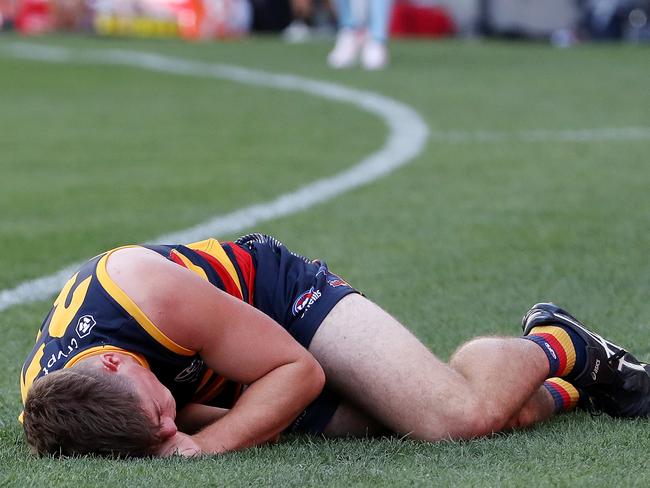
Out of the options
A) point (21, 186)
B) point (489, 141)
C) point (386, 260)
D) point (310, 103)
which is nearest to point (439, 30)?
point (310, 103)

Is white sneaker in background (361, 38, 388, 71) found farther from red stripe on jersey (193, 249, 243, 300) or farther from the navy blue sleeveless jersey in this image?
red stripe on jersey (193, 249, 243, 300)

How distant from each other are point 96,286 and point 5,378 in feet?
2.78

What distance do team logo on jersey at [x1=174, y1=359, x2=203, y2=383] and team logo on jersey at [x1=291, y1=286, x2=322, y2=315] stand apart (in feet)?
1.07

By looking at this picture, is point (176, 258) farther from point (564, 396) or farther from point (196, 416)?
point (564, 396)

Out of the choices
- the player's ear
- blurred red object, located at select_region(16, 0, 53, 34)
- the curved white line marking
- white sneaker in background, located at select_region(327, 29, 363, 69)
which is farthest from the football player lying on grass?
blurred red object, located at select_region(16, 0, 53, 34)

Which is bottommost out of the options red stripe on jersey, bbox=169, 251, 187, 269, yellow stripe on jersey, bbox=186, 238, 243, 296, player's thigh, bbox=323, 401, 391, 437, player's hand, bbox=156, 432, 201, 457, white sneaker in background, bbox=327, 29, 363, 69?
white sneaker in background, bbox=327, 29, 363, 69

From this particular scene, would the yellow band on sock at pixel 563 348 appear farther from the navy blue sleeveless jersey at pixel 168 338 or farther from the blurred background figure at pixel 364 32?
the blurred background figure at pixel 364 32

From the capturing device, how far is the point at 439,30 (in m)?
21.2

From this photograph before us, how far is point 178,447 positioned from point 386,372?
588mm

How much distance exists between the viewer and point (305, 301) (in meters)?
3.57

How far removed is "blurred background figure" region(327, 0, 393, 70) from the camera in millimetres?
13250

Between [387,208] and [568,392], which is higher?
[568,392]

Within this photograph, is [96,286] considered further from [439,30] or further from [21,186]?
[439,30]

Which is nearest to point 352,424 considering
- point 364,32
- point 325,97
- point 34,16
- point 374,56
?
point 325,97
